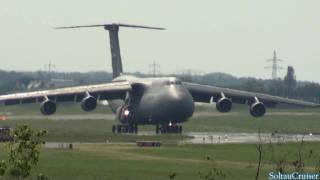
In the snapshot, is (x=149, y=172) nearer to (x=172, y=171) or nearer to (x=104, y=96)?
(x=172, y=171)

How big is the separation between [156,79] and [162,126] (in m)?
3.95

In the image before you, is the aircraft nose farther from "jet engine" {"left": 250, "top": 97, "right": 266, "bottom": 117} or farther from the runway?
"jet engine" {"left": 250, "top": 97, "right": 266, "bottom": 117}

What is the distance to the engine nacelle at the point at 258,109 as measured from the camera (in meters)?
77.5

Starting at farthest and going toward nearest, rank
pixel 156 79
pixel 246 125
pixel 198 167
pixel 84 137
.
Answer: pixel 246 125
pixel 156 79
pixel 84 137
pixel 198 167

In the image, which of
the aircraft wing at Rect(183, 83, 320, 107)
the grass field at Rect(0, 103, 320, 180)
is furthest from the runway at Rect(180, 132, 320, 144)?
the aircraft wing at Rect(183, 83, 320, 107)

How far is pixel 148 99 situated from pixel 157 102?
1113mm

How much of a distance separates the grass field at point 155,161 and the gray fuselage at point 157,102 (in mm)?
17851

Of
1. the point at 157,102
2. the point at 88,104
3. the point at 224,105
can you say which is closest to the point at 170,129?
the point at 157,102

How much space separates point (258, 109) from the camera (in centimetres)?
7769

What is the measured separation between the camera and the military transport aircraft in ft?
240

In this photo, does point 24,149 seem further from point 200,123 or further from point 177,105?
point 200,123

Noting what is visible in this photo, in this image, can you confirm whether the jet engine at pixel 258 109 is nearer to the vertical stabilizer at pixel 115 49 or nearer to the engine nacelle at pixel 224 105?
the engine nacelle at pixel 224 105

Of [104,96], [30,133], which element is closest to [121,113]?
[104,96]

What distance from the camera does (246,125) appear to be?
295ft
